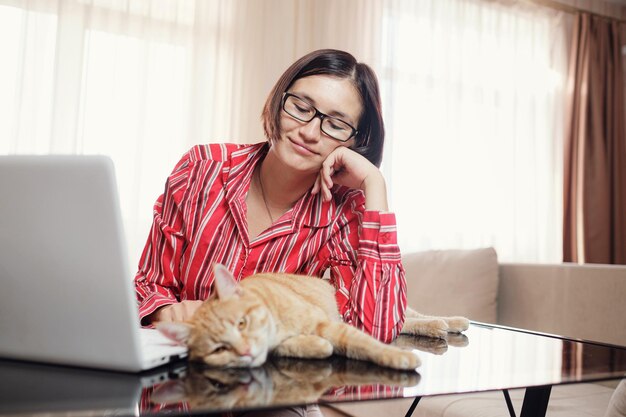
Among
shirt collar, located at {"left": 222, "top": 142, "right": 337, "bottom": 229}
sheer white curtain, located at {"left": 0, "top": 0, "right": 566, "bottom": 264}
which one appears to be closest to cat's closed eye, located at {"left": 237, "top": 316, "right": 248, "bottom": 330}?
shirt collar, located at {"left": 222, "top": 142, "right": 337, "bottom": 229}

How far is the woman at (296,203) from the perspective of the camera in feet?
3.94

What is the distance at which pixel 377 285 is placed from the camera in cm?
107

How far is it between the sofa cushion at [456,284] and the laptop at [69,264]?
75.4 inches

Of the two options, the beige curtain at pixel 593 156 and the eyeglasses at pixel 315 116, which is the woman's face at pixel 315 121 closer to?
the eyeglasses at pixel 315 116

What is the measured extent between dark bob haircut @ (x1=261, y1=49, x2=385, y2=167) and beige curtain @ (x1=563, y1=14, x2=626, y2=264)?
3273 millimetres

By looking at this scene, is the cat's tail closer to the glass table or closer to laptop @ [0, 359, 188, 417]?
the glass table

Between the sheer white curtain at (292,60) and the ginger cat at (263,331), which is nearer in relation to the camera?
the ginger cat at (263,331)

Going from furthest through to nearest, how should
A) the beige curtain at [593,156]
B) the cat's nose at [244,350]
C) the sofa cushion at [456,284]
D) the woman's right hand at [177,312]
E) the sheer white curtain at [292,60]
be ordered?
the beige curtain at [593,156] < the sheer white curtain at [292,60] < the sofa cushion at [456,284] < the woman's right hand at [177,312] < the cat's nose at [244,350]

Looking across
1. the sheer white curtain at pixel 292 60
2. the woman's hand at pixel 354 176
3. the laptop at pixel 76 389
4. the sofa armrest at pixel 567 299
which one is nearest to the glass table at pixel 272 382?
the laptop at pixel 76 389

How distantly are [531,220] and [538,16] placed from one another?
1.50m

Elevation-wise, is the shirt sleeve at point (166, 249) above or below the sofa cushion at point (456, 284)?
above

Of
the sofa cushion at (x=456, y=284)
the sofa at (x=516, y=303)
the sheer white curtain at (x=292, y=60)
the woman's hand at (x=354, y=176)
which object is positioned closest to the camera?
the woman's hand at (x=354, y=176)

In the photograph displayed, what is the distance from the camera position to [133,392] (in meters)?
0.56

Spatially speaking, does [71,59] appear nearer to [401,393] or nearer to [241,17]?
[241,17]
